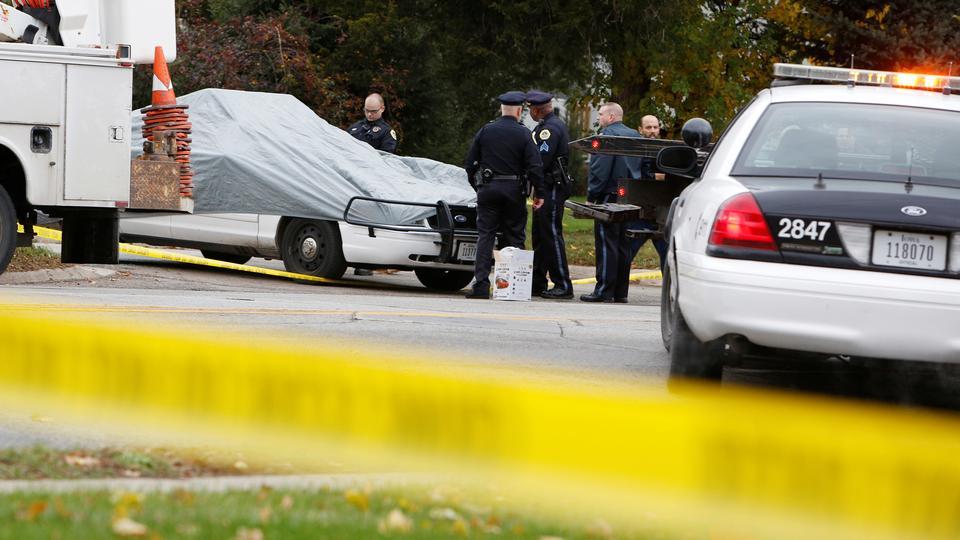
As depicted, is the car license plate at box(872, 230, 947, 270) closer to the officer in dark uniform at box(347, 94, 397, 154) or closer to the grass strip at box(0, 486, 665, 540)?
the grass strip at box(0, 486, 665, 540)

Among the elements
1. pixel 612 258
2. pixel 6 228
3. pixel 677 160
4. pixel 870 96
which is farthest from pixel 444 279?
pixel 870 96

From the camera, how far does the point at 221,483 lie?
4996 mm

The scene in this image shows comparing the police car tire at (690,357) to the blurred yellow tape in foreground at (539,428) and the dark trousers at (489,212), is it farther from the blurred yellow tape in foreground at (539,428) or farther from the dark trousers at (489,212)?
the dark trousers at (489,212)

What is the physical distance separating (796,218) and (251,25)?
20090 mm

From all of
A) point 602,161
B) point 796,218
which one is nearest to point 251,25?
point 602,161

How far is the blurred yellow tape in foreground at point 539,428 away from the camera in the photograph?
16.7 feet

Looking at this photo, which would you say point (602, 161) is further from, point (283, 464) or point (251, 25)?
point (251, 25)

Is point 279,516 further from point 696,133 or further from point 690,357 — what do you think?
point 696,133

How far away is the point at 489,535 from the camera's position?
4.50 m

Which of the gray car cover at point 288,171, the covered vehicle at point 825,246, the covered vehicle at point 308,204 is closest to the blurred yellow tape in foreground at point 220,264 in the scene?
the covered vehicle at point 308,204

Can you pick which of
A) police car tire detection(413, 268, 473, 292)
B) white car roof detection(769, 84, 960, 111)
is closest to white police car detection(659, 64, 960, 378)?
white car roof detection(769, 84, 960, 111)

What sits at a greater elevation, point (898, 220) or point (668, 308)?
point (898, 220)

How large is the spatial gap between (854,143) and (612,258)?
6908 mm

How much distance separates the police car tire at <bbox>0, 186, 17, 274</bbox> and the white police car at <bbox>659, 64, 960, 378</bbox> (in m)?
5.86
